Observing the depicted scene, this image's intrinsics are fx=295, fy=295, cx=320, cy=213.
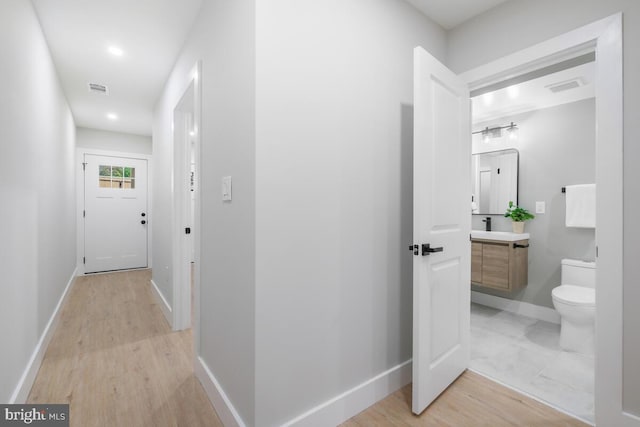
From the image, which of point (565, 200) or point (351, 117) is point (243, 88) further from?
point (565, 200)

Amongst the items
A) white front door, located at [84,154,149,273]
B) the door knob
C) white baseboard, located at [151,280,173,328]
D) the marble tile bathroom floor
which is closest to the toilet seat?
the marble tile bathroom floor

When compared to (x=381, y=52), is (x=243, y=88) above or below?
below

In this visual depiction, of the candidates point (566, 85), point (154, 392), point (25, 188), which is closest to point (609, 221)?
point (566, 85)

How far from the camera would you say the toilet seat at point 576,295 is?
2.37m

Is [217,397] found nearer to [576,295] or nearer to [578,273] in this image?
[576,295]

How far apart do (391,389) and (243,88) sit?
1.97 meters

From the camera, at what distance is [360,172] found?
1720 mm

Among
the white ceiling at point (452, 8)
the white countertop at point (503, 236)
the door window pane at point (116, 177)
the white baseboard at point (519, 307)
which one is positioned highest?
the white ceiling at point (452, 8)

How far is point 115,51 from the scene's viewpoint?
8.78 feet

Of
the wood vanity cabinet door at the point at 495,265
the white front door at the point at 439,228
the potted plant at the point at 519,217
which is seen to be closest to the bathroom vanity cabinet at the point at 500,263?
the wood vanity cabinet door at the point at 495,265

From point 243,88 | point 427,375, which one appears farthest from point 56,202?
point 427,375

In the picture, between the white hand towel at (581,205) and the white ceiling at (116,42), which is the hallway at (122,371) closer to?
the white ceiling at (116,42)

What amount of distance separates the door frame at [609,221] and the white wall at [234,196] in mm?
1803

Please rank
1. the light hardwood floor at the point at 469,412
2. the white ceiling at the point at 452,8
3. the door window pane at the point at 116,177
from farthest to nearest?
the door window pane at the point at 116,177
the white ceiling at the point at 452,8
the light hardwood floor at the point at 469,412
